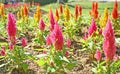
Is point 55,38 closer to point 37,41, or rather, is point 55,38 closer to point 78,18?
point 37,41

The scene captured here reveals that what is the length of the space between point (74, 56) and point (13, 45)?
175cm

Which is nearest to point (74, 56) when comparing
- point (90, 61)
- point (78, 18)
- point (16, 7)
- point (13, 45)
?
point (90, 61)

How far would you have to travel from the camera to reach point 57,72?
4.36 meters

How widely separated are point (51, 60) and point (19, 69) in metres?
1.26

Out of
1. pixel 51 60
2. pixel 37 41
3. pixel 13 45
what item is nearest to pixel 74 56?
pixel 37 41

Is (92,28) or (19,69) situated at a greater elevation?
(92,28)

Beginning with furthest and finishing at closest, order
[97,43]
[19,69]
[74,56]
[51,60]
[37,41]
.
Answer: [37,41], [74,56], [97,43], [19,69], [51,60]

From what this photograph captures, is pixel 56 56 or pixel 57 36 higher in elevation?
pixel 57 36

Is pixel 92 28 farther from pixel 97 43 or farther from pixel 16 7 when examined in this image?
pixel 16 7

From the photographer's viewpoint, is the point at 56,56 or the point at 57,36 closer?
the point at 57,36

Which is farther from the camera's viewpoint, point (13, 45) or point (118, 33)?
point (118, 33)

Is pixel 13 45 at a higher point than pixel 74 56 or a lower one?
higher

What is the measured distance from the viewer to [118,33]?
8.00 meters

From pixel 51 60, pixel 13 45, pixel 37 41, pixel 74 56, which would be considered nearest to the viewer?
pixel 51 60
